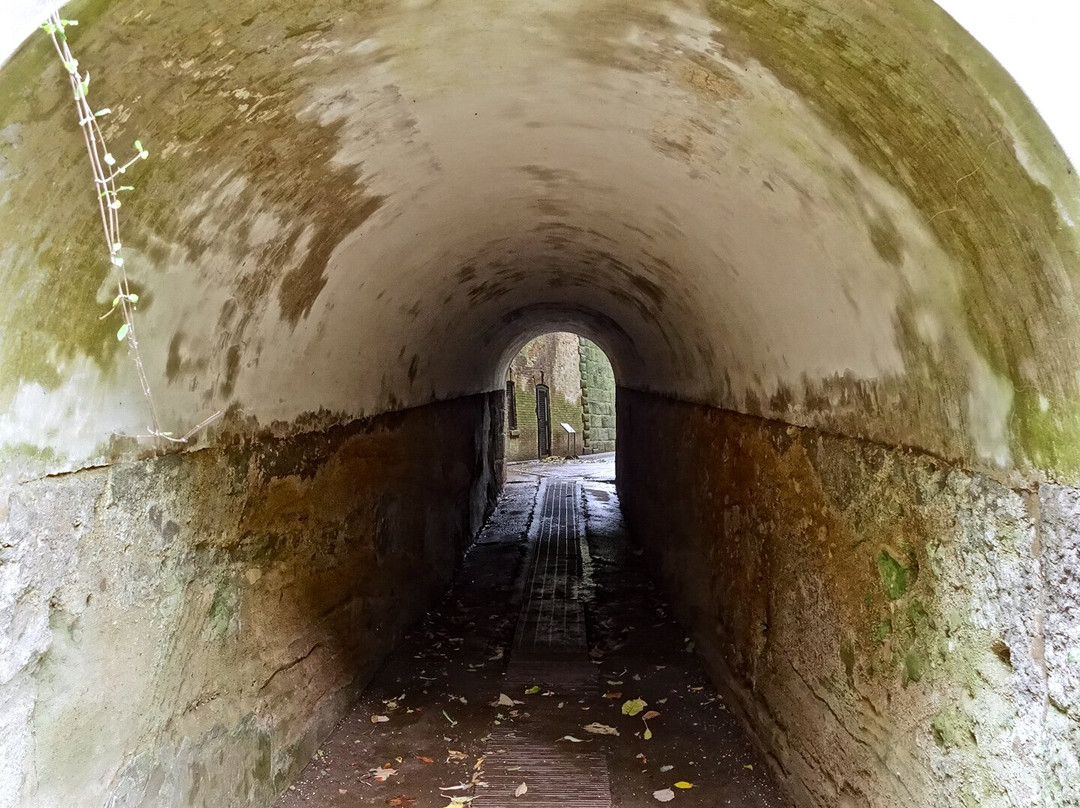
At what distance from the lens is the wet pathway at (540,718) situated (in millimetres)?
4270

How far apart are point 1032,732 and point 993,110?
1693 mm

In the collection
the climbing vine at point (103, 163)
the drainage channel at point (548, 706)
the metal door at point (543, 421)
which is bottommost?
the drainage channel at point (548, 706)

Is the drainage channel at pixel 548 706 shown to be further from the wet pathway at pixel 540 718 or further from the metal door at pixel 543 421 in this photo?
the metal door at pixel 543 421

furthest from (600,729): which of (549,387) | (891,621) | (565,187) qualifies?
(549,387)

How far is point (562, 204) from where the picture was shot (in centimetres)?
541

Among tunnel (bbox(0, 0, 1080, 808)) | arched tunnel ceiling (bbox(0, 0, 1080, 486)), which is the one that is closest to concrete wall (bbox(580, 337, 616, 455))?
tunnel (bbox(0, 0, 1080, 808))

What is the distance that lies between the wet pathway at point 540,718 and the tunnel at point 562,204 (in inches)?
11.0

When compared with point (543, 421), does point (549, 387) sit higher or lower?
higher

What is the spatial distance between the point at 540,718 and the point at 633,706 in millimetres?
684

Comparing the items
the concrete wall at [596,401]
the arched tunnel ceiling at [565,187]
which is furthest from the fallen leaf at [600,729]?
the concrete wall at [596,401]

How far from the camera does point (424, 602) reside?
7398 millimetres

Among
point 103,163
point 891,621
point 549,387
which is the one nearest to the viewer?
point 103,163

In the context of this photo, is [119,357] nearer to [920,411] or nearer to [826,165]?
[826,165]

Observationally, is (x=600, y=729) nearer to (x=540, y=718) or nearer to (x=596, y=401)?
(x=540, y=718)
